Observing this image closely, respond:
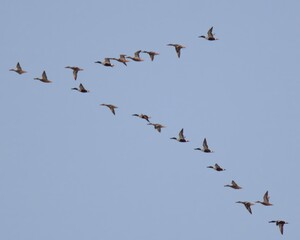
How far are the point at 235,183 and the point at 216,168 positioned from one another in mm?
1599

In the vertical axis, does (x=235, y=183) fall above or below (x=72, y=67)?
below

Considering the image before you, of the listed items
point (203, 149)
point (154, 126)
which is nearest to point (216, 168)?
point (203, 149)

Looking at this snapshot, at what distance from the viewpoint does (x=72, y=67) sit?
55.2 meters

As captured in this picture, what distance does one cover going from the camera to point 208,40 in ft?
177

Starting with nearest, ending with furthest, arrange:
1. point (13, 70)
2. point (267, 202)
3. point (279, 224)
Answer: point (279, 224), point (267, 202), point (13, 70)

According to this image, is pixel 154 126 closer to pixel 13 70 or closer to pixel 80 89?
pixel 80 89

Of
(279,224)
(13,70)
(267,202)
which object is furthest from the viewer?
(13,70)

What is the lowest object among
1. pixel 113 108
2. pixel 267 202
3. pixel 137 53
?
pixel 267 202

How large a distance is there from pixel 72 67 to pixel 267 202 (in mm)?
15454

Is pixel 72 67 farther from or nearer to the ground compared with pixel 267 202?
farther from the ground

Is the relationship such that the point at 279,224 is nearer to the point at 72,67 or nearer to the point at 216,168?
the point at 216,168

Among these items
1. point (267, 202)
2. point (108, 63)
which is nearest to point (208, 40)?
point (108, 63)

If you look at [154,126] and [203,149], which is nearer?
[203,149]

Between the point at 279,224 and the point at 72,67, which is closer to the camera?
the point at 279,224
